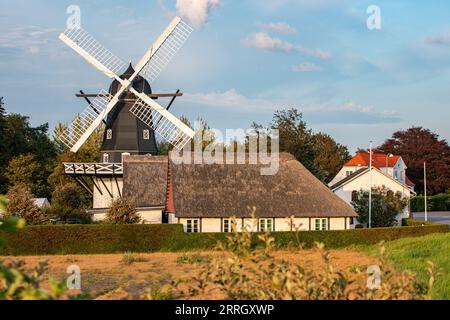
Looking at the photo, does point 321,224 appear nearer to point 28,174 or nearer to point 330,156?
point 28,174

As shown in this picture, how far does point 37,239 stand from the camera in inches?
1153

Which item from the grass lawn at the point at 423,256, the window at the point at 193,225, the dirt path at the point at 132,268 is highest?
the window at the point at 193,225

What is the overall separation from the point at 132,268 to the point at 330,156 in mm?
63163

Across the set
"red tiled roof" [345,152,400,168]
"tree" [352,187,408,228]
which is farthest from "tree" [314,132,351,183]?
"tree" [352,187,408,228]

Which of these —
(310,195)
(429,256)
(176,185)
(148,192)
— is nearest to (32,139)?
(148,192)

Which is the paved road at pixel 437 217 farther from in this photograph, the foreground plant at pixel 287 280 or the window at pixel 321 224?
the foreground plant at pixel 287 280

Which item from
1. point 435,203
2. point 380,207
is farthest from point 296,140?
point 435,203

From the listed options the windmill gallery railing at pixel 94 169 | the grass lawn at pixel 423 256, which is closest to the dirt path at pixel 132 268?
the grass lawn at pixel 423 256

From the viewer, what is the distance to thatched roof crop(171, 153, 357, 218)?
3478cm

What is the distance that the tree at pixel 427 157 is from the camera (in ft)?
264

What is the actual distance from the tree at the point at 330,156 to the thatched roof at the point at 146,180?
38981mm

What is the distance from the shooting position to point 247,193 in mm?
36031
